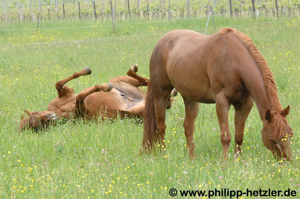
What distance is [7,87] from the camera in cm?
941

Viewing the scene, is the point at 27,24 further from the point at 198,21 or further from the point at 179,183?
the point at 179,183

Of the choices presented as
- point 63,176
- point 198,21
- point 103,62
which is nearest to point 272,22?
point 198,21

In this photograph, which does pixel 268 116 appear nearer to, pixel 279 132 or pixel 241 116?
pixel 279 132

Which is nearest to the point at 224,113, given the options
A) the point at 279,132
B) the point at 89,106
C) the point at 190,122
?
the point at 279,132

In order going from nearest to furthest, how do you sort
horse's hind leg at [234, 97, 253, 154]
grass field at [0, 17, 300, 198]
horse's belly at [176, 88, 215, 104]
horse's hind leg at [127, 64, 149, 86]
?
1. grass field at [0, 17, 300, 198]
2. horse's hind leg at [234, 97, 253, 154]
3. horse's belly at [176, 88, 215, 104]
4. horse's hind leg at [127, 64, 149, 86]

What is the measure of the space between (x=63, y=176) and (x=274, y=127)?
213cm

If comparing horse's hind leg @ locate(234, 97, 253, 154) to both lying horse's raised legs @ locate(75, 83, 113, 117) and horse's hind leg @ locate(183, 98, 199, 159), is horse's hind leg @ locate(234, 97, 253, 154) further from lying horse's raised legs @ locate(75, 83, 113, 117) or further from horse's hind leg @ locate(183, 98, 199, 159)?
lying horse's raised legs @ locate(75, 83, 113, 117)

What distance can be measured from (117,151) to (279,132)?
2.05 m

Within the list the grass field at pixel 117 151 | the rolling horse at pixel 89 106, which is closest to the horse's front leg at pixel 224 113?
the grass field at pixel 117 151

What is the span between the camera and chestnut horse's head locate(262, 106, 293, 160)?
3895 millimetres

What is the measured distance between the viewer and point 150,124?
18.7 feet

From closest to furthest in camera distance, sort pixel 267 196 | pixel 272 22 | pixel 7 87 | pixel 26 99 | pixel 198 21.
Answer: pixel 267 196 → pixel 26 99 → pixel 7 87 → pixel 272 22 → pixel 198 21

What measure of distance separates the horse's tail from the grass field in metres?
0.20

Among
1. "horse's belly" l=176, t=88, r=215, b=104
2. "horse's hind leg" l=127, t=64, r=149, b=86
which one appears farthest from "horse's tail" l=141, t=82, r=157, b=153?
"horse's hind leg" l=127, t=64, r=149, b=86
